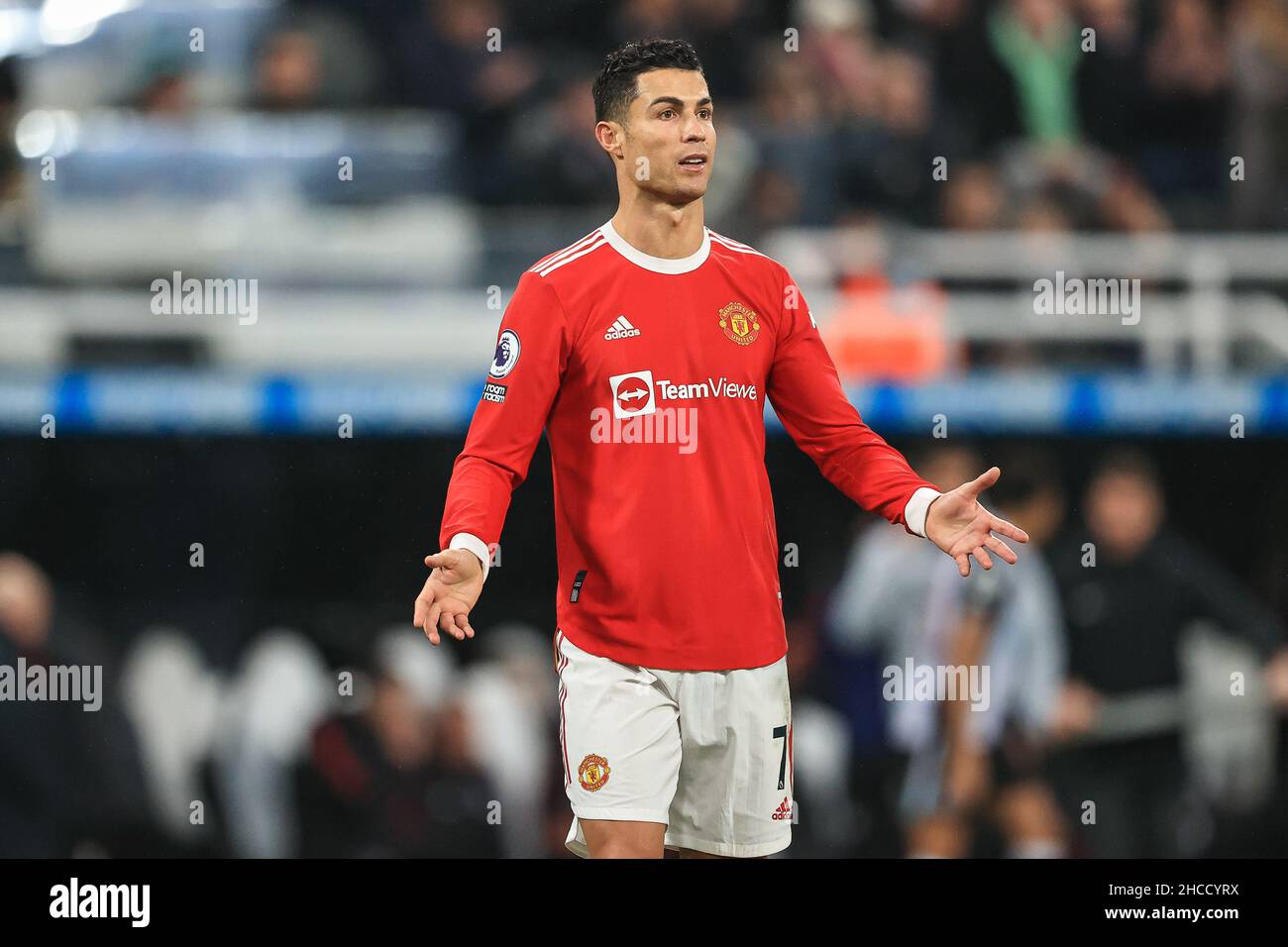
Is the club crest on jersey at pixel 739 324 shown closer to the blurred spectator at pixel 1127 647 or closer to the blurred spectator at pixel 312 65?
the blurred spectator at pixel 1127 647

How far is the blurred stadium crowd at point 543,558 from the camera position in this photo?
6953 millimetres

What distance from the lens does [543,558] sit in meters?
7.58

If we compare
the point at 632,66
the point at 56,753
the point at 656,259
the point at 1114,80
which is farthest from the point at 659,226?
the point at 1114,80

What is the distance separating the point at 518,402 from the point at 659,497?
317 mm

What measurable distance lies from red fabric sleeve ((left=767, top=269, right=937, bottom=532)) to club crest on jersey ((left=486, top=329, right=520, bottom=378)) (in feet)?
1.71

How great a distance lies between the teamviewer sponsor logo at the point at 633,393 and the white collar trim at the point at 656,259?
0.71ft

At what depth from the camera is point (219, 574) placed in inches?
288

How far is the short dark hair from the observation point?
139 inches

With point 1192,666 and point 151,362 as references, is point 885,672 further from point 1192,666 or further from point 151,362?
point 151,362

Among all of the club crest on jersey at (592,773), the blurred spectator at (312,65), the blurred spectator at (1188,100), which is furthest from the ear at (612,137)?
the blurred spectator at (1188,100)
